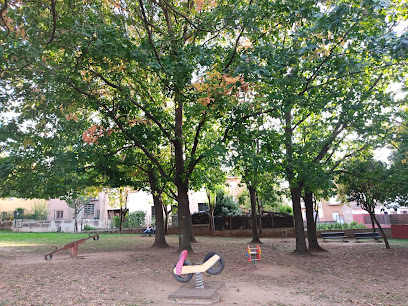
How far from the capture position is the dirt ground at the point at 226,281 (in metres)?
6.35

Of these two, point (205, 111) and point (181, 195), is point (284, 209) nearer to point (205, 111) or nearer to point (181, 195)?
point (181, 195)

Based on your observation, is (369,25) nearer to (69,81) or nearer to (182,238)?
(69,81)

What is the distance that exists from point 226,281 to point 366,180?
833 cm

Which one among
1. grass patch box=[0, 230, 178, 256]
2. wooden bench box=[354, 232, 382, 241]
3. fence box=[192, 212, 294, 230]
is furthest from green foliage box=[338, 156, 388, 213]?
grass patch box=[0, 230, 178, 256]

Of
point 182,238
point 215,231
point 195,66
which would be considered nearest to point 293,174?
point 182,238

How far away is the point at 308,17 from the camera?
8.69 metres

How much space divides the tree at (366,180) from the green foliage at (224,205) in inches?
525

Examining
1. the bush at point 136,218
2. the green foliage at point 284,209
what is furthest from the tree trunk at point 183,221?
the bush at point 136,218

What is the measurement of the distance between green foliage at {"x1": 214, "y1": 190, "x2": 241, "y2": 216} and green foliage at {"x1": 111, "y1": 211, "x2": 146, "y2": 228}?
33.2ft

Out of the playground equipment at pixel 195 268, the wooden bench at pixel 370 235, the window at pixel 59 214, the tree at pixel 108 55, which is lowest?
the wooden bench at pixel 370 235

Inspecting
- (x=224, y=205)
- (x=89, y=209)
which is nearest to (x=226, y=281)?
(x=224, y=205)

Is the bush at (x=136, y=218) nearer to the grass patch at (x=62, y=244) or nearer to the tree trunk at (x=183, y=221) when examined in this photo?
the grass patch at (x=62, y=244)

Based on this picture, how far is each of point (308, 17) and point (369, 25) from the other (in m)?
1.67

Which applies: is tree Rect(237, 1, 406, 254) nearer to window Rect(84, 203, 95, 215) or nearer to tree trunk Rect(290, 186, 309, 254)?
tree trunk Rect(290, 186, 309, 254)
